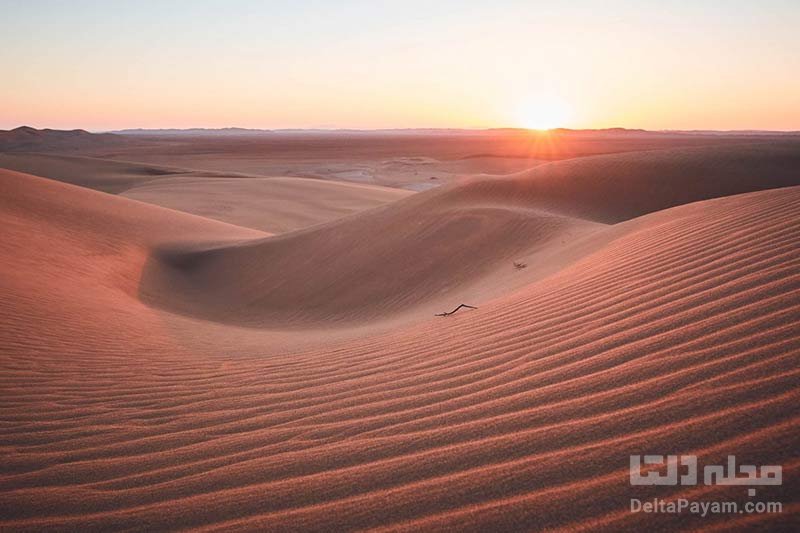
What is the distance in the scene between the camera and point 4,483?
2.32 meters

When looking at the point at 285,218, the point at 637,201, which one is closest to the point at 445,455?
the point at 637,201

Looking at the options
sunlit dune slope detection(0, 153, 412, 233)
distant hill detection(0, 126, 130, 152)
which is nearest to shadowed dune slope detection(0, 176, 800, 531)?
sunlit dune slope detection(0, 153, 412, 233)

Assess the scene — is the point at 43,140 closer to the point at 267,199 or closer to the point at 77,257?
the point at 267,199

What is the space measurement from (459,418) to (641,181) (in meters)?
12.0

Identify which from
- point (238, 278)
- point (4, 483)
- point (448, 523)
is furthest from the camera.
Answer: point (238, 278)

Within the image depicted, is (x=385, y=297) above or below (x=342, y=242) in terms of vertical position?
below

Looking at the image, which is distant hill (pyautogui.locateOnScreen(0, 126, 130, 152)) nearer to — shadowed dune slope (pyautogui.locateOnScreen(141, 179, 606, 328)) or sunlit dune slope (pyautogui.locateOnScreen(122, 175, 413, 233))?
sunlit dune slope (pyautogui.locateOnScreen(122, 175, 413, 233))

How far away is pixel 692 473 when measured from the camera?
169 centimetres

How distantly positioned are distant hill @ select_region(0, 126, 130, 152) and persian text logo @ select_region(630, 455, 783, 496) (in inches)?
4202

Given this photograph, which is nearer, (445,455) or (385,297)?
(445,455)

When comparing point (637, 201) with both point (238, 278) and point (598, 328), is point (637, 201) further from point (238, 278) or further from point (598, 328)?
point (598, 328)

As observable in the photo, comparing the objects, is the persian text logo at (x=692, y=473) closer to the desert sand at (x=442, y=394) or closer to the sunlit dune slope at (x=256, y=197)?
the desert sand at (x=442, y=394)

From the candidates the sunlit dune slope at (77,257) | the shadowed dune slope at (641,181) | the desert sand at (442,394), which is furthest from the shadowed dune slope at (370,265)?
the shadowed dune slope at (641,181)

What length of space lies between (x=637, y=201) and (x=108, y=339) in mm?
10833
